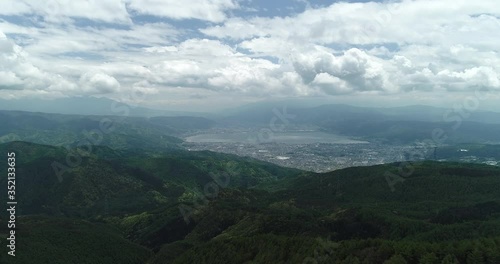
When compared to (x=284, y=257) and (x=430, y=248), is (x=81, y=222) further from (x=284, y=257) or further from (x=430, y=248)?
(x=430, y=248)

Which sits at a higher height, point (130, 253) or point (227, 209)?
point (227, 209)

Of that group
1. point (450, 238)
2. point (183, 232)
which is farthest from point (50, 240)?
point (450, 238)

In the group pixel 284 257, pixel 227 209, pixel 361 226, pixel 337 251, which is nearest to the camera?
pixel 337 251

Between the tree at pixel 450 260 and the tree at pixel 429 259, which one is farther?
the tree at pixel 429 259

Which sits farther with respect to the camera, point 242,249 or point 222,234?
point 222,234

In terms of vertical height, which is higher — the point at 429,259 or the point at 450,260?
the point at 450,260

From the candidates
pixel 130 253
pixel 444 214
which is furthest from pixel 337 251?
pixel 130 253

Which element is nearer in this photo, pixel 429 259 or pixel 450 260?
pixel 450 260

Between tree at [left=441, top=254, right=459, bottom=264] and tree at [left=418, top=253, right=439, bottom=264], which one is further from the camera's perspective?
tree at [left=418, top=253, right=439, bottom=264]

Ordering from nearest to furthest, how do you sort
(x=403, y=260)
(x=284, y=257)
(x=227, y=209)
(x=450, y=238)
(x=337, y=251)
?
(x=403, y=260)
(x=337, y=251)
(x=284, y=257)
(x=450, y=238)
(x=227, y=209)

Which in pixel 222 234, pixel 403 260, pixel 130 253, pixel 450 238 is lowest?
pixel 130 253
